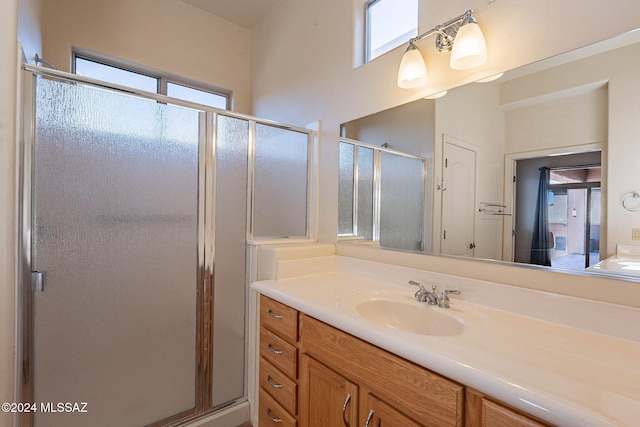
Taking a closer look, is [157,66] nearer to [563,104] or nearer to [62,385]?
[62,385]

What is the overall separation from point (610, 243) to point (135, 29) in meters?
3.08

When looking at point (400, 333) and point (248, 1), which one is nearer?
point (400, 333)

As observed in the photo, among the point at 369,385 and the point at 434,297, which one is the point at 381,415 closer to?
the point at 369,385

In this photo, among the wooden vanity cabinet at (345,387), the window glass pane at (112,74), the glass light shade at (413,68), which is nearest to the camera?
the wooden vanity cabinet at (345,387)

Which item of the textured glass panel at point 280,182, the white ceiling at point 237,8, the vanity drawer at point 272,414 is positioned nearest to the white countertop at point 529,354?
the vanity drawer at point 272,414

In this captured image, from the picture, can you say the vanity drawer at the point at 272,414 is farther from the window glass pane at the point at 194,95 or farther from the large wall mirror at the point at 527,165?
the window glass pane at the point at 194,95

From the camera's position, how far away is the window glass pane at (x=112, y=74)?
2109mm

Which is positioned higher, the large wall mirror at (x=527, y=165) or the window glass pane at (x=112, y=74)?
the window glass pane at (x=112, y=74)

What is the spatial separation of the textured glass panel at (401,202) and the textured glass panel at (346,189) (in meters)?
0.22

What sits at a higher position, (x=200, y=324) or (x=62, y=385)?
(x=200, y=324)

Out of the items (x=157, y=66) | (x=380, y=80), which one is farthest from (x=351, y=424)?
(x=157, y=66)

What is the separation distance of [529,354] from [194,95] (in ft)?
9.39

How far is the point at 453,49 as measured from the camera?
1.20 m

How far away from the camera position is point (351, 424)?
1.00 m
